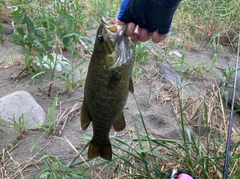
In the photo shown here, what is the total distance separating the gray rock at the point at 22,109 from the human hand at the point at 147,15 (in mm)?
1461

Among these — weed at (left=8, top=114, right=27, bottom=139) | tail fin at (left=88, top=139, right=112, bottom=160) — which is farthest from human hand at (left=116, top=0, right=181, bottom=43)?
weed at (left=8, top=114, right=27, bottom=139)

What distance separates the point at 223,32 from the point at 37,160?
405cm

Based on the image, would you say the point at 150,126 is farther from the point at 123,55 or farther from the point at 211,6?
the point at 211,6

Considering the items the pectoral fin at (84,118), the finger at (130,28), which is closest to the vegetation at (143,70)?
the pectoral fin at (84,118)

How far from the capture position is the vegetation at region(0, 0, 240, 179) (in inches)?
84.0

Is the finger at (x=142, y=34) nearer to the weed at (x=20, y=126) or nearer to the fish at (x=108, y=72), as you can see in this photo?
the fish at (x=108, y=72)

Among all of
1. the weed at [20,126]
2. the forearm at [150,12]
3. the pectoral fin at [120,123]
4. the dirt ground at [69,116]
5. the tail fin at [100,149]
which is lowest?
the dirt ground at [69,116]

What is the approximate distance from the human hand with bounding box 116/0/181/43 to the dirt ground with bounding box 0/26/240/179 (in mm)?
959

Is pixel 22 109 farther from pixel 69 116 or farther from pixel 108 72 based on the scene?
pixel 108 72

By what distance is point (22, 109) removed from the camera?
2.92 metres

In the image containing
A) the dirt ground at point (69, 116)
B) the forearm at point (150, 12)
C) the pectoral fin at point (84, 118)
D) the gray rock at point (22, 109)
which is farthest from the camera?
the gray rock at point (22, 109)

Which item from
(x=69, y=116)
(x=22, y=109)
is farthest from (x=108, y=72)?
(x=22, y=109)

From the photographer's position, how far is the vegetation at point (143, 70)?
213 centimetres

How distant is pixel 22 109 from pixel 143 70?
1.61 meters
